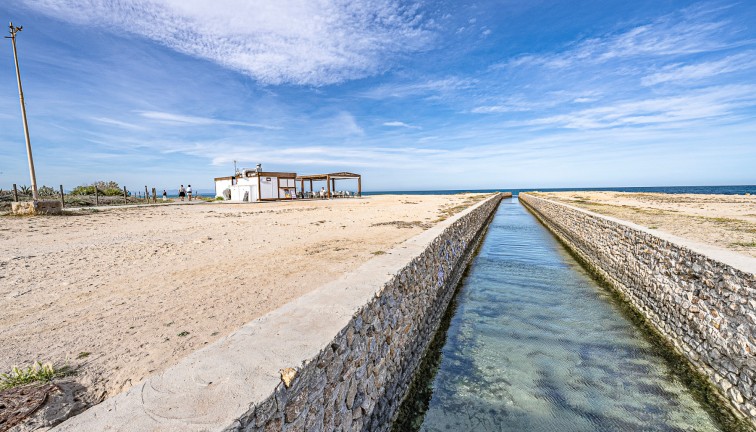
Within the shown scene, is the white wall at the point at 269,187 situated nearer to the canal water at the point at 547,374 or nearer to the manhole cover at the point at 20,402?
the canal water at the point at 547,374

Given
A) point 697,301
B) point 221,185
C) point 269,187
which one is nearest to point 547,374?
point 697,301

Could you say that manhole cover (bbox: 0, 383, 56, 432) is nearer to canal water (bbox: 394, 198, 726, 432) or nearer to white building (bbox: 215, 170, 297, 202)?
canal water (bbox: 394, 198, 726, 432)

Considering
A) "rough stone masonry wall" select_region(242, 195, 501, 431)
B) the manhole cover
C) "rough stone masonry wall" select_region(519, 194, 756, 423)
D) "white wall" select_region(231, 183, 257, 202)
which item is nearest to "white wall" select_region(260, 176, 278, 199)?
"white wall" select_region(231, 183, 257, 202)

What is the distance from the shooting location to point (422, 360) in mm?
5211

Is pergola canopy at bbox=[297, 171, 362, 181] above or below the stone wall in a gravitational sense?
above

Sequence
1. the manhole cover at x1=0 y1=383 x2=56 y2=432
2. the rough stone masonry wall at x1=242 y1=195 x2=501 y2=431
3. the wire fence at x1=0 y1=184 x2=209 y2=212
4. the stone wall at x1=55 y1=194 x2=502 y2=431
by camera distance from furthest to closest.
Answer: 1. the wire fence at x1=0 y1=184 x2=209 y2=212
2. the manhole cover at x1=0 y1=383 x2=56 y2=432
3. the rough stone masonry wall at x1=242 y1=195 x2=501 y2=431
4. the stone wall at x1=55 y1=194 x2=502 y2=431

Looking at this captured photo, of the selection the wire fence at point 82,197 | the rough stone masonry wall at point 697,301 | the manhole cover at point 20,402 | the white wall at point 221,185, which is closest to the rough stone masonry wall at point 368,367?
the manhole cover at point 20,402

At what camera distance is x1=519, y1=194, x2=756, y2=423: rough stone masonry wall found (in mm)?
3955

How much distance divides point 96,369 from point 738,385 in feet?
23.8

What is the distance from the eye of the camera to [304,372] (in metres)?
2.11

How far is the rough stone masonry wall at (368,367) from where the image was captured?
6.65 feet

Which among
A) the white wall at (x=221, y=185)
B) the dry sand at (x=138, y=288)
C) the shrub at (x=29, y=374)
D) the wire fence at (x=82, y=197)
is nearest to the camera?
the shrub at (x=29, y=374)

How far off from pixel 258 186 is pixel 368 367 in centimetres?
2987

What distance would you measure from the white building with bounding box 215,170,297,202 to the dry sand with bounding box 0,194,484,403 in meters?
20.1
